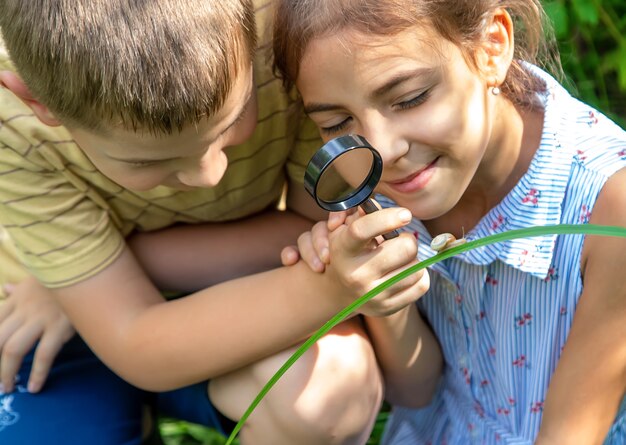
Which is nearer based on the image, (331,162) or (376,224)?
(331,162)

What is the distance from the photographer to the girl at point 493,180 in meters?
1.50

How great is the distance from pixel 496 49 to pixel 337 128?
327mm

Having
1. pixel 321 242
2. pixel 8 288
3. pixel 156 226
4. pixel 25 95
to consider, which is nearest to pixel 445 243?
pixel 321 242

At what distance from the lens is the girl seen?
4.92 ft

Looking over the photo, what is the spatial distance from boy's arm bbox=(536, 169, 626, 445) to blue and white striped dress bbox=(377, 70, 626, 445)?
0.22 feet

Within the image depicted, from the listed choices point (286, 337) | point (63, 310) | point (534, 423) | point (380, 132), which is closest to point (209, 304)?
point (286, 337)

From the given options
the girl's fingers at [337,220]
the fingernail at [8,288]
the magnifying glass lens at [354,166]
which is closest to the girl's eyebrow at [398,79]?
the magnifying glass lens at [354,166]

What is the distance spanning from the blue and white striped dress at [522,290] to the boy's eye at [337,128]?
287 millimetres

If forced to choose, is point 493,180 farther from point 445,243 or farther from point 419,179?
point 445,243

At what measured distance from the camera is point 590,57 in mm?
2814

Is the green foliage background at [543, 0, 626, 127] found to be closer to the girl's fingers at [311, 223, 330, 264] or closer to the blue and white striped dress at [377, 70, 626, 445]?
the blue and white striped dress at [377, 70, 626, 445]

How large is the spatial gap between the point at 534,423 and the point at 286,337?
0.55m

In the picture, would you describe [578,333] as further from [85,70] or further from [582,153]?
[85,70]

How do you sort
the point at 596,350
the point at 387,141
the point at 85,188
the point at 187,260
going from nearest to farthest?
the point at 387,141
the point at 596,350
the point at 85,188
the point at 187,260
